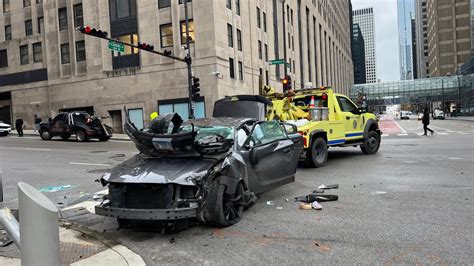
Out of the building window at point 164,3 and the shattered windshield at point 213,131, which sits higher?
the building window at point 164,3

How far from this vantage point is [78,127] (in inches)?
987

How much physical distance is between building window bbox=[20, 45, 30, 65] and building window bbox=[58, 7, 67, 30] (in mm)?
5174

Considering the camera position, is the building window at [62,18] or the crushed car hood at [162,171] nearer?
the crushed car hood at [162,171]

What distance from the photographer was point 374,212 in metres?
6.40

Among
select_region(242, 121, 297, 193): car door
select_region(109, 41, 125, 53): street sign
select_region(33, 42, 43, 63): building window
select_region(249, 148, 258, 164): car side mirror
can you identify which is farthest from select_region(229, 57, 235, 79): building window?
select_region(249, 148, 258, 164): car side mirror

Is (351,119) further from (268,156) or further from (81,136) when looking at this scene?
(81,136)

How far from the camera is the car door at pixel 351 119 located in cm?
1301

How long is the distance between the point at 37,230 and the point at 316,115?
1057 cm

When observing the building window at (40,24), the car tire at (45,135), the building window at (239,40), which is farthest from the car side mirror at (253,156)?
the building window at (40,24)

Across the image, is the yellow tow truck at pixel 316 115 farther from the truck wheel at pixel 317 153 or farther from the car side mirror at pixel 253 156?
the car side mirror at pixel 253 156

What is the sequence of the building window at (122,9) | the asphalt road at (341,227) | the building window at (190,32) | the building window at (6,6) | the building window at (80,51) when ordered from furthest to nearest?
the building window at (6,6) < the building window at (80,51) < the building window at (122,9) < the building window at (190,32) < the asphalt road at (341,227)

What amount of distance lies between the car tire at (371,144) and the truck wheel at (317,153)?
3100 mm

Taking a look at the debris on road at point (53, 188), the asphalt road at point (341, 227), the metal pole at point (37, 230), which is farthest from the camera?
the debris on road at point (53, 188)

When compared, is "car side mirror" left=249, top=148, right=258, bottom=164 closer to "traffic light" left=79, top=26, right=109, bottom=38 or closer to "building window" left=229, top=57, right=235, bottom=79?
"traffic light" left=79, top=26, right=109, bottom=38
